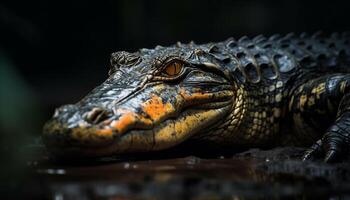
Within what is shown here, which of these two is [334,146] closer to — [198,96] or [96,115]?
[198,96]

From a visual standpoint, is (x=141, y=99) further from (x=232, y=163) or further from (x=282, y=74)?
(x=282, y=74)

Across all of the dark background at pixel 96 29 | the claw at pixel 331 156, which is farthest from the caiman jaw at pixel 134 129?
the dark background at pixel 96 29

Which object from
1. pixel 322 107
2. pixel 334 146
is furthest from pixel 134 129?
pixel 322 107

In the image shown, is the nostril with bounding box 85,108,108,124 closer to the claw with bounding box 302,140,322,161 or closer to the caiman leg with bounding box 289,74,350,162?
the claw with bounding box 302,140,322,161

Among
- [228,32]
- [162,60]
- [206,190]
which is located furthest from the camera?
[228,32]

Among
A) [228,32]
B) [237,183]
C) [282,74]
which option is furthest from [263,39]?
[228,32]

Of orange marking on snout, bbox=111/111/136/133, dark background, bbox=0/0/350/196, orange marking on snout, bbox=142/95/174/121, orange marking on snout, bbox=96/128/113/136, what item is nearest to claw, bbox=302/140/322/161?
orange marking on snout, bbox=142/95/174/121

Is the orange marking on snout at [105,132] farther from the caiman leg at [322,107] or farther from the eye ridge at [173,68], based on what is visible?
the caiman leg at [322,107]
